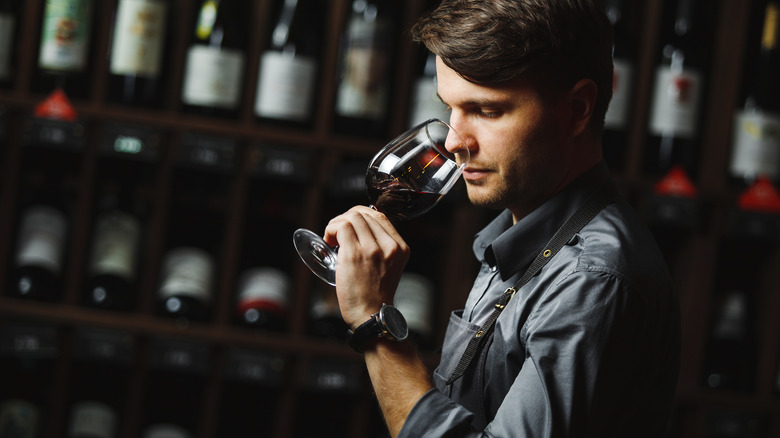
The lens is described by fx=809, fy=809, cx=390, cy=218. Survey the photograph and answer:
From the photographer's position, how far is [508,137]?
2.83 ft

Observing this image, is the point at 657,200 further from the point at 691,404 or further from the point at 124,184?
the point at 124,184

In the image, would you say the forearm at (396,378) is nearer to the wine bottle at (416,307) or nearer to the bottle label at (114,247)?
the wine bottle at (416,307)

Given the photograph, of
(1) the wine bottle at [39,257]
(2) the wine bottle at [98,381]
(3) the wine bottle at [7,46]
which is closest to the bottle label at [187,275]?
(2) the wine bottle at [98,381]

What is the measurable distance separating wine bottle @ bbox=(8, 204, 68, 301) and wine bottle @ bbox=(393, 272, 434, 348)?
80 cm

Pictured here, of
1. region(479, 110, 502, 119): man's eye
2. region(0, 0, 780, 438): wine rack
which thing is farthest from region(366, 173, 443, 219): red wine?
region(0, 0, 780, 438): wine rack

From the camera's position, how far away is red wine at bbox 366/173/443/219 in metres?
0.96

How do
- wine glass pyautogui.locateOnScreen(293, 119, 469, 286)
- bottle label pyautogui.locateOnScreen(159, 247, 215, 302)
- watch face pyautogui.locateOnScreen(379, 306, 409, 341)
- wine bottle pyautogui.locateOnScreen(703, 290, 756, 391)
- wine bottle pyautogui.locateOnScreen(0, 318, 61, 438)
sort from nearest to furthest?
1. watch face pyautogui.locateOnScreen(379, 306, 409, 341)
2. wine glass pyautogui.locateOnScreen(293, 119, 469, 286)
3. wine bottle pyautogui.locateOnScreen(0, 318, 61, 438)
4. bottle label pyautogui.locateOnScreen(159, 247, 215, 302)
5. wine bottle pyautogui.locateOnScreen(703, 290, 756, 391)

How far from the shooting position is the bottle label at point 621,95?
189 cm

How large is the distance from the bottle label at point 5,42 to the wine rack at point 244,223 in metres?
0.06

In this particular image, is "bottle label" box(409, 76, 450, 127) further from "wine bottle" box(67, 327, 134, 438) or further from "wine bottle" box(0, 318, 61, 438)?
"wine bottle" box(0, 318, 61, 438)

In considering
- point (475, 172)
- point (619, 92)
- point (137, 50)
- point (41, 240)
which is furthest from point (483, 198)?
point (41, 240)

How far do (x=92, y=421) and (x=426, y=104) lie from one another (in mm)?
1083

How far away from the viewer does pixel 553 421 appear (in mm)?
721

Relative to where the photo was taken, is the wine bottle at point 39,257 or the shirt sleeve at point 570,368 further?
the wine bottle at point 39,257
